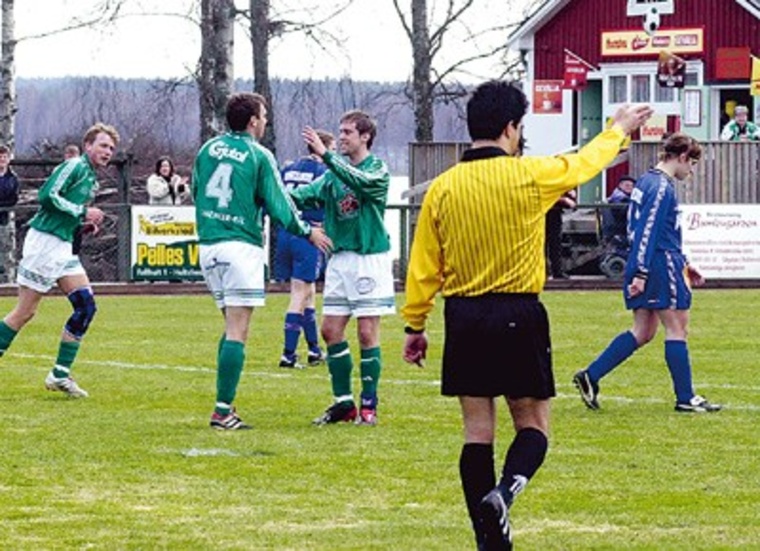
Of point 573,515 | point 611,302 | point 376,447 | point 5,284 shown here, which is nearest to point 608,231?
point 611,302

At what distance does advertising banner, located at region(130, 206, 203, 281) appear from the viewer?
103 feet

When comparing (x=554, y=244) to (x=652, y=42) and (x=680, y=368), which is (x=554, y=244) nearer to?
(x=652, y=42)

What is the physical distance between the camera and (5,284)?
32.0 meters

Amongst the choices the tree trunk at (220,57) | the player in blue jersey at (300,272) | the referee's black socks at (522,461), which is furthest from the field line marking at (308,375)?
the tree trunk at (220,57)

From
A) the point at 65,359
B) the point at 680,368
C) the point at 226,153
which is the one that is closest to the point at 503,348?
the point at 226,153

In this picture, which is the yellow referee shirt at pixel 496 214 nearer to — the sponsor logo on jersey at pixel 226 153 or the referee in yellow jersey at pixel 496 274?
the referee in yellow jersey at pixel 496 274

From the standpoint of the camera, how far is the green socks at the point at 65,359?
1482cm

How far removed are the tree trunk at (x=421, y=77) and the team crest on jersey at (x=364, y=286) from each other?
34788 millimetres

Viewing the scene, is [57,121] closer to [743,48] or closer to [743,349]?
[743,48]

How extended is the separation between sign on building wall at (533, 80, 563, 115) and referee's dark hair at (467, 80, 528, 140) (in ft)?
125

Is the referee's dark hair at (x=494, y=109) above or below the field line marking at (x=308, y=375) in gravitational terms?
above

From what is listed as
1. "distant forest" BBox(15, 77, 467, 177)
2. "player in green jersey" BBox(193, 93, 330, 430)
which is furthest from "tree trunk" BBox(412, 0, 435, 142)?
"player in green jersey" BBox(193, 93, 330, 430)

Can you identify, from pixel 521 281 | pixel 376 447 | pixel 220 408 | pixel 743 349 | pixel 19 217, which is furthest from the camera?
pixel 19 217

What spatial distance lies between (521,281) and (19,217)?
101 feet
